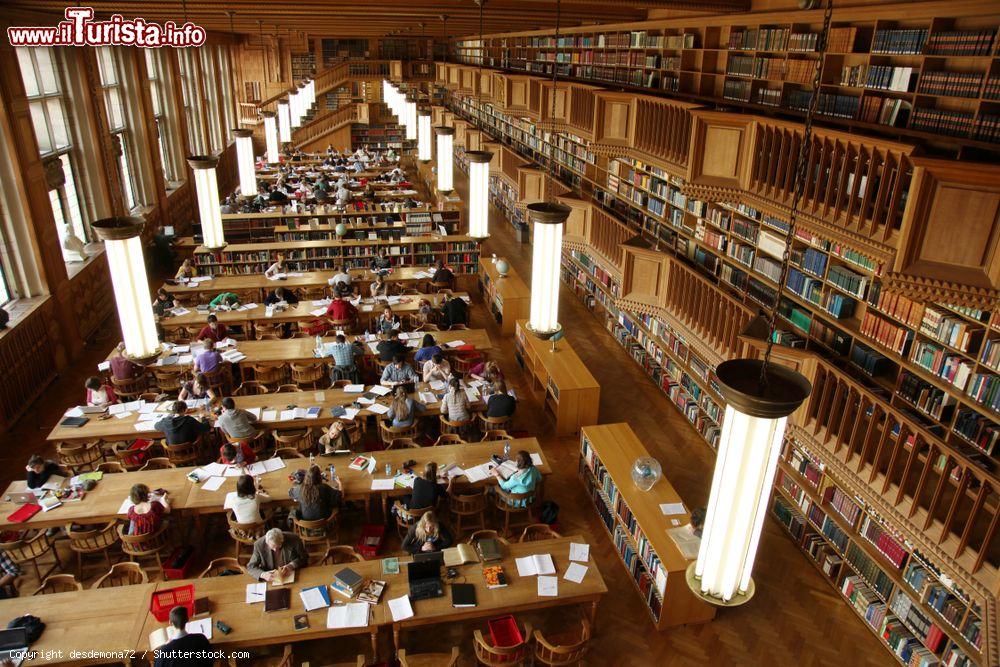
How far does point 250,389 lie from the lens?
9438mm

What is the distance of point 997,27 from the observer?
466 centimetres

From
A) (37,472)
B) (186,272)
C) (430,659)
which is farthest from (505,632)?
(186,272)

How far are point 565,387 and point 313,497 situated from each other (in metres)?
3.70

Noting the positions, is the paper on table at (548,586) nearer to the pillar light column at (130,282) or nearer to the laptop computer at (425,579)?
the laptop computer at (425,579)

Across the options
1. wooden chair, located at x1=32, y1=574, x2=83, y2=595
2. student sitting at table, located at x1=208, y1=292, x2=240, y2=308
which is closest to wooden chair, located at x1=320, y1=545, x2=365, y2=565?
wooden chair, located at x1=32, y1=574, x2=83, y2=595

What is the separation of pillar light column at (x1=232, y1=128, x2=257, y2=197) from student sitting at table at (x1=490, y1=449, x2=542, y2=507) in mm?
7165

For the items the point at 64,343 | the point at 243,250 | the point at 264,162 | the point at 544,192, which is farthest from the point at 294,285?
the point at 264,162

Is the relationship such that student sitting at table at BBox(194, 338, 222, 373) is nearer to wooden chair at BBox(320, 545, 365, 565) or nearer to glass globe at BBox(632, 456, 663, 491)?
wooden chair at BBox(320, 545, 365, 565)

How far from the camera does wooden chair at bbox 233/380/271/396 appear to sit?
8.64 m

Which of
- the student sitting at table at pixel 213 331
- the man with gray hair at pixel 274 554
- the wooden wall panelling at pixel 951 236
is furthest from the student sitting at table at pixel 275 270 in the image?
the wooden wall panelling at pixel 951 236

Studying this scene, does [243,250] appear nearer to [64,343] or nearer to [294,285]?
[294,285]

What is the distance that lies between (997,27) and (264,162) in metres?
21.4

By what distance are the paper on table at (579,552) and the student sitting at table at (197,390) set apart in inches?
191

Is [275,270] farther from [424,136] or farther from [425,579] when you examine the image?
[425,579]
